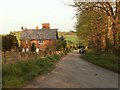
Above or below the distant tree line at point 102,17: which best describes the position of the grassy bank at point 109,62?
below

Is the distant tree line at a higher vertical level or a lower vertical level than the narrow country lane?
higher

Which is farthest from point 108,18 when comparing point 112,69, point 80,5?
point 112,69

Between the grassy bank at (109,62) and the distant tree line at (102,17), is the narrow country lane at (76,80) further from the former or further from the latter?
the distant tree line at (102,17)

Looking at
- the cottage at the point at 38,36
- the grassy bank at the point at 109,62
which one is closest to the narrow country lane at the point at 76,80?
the grassy bank at the point at 109,62

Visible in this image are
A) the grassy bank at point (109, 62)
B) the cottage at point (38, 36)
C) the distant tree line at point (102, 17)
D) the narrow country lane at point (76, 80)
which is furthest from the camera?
the cottage at point (38, 36)

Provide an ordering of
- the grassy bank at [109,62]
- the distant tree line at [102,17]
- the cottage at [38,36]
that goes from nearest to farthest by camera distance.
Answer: the grassy bank at [109,62] < the distant tree line at [102,17] < the cottage at [38,36]

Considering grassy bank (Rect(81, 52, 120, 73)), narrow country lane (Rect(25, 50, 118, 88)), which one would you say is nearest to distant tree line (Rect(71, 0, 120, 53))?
grassy bank (Rect(81, 52, 120, 73))

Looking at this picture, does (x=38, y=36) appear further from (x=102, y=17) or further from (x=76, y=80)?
(x=76, y=80)

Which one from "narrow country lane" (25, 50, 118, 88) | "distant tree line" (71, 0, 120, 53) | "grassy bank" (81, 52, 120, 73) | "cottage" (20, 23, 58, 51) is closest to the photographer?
"narrow country lane" (25, 50, 118, 88)

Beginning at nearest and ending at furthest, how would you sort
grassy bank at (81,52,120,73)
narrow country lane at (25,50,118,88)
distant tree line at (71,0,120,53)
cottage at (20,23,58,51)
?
narrow country lane at (25,50,118,88) → grassy bank at (81,52,120,73) → distant tree line at (71,0,120,53) → cottage at (20,23,58,51)

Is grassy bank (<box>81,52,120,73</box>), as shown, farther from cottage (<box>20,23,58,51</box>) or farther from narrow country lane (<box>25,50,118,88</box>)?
cottage (<box>20,23,58,51</box>)

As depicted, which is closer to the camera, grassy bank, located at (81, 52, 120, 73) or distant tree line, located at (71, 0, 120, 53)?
grassy bank, located at (81, 52, 120, 73)

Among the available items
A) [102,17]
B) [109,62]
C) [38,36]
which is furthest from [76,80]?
[38,36]

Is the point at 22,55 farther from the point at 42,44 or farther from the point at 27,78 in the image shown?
the point at 42,44
